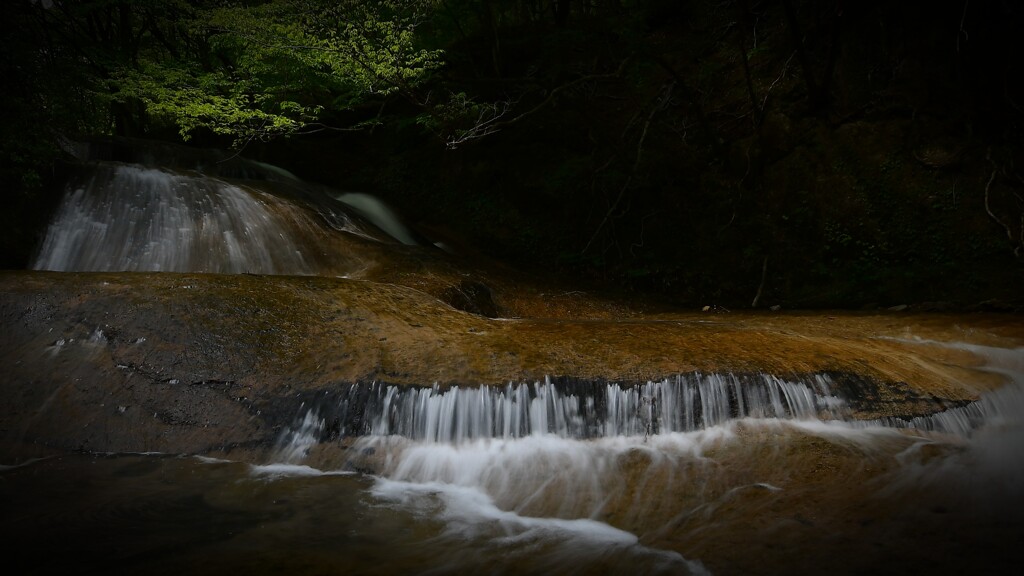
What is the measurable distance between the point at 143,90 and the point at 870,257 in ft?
41.8

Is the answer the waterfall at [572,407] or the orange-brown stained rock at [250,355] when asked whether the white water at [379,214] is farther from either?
the waterfall at [572,407]

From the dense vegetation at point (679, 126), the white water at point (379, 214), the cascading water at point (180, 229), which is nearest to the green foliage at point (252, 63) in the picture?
the dense vegetation at point (679, 126)

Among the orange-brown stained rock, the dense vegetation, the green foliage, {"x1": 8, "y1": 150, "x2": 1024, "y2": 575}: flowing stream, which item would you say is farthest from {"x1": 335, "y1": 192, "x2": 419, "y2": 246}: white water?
{"x1": 8, "y1": 150, "x2": 1024, "y2": 575}: flowing stream

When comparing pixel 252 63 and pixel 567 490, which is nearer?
pixel 567 490

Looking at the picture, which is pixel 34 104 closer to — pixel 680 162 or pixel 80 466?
pixel 80 466

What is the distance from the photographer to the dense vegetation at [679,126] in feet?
28.0

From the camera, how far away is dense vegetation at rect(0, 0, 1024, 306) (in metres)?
8.55

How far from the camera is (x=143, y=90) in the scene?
9.23 m

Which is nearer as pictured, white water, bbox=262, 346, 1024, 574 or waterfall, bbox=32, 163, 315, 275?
white water, bbox=262, 346, 1024, 574

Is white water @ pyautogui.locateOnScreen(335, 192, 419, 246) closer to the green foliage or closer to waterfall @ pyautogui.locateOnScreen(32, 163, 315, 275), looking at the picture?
the green foliage

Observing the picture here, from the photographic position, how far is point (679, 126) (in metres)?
11.8

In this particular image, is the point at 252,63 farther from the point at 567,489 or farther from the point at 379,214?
the point at 567,489

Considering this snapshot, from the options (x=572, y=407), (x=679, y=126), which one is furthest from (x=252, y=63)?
(x=572, y=407)

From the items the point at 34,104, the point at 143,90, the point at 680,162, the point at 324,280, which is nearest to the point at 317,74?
the point at 143,90
